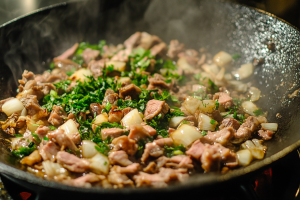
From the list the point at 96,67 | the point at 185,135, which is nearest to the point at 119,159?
the point at 185,135

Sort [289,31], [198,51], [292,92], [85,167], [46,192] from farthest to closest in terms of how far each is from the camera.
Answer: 1. [198,51]
2. [289,31]
3. [292,92]
4. [85,167]
5. [46,192]

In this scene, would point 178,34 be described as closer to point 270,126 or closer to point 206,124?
point 206,124

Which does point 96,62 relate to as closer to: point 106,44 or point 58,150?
point 106,44

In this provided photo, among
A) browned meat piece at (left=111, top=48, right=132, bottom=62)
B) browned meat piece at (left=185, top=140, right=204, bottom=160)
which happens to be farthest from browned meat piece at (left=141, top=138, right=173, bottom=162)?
browned meat piece at (left=111, top=48, right=132, bottom=62)

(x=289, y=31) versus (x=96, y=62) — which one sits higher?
(x=96, y=62)

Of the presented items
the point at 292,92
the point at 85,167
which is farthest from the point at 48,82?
the point at 292,92

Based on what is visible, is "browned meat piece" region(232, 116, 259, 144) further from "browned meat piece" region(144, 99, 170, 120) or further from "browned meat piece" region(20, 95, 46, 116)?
"browned meat piece" region(20, 95, 46, 116)

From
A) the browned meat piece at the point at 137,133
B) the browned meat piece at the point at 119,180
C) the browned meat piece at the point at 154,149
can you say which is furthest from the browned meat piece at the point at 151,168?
the browned meat piece at the point at 137,133
